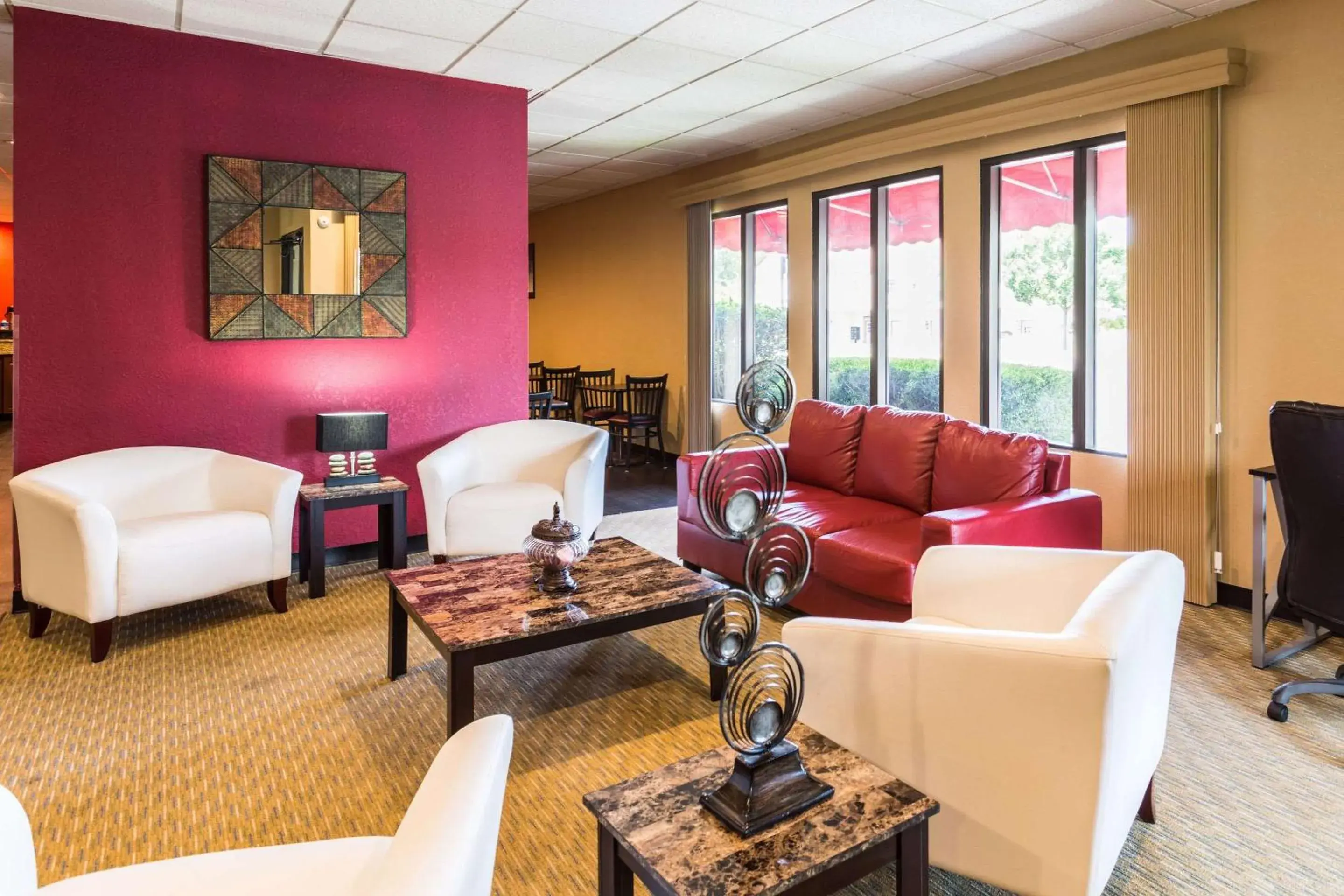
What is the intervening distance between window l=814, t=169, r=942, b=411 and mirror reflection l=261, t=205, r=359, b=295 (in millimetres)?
3486

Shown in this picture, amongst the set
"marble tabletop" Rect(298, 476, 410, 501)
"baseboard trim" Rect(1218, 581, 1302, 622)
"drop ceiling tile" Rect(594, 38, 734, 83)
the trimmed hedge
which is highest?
"drop ceiling tile" Rect(594, 38, 734, 83)

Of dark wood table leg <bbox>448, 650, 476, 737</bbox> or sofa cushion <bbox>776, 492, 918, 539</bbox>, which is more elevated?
sofa cushion <bbox>776, 492, 918, 539</bbox>

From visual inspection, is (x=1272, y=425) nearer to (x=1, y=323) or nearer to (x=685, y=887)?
(x=685, y=887)

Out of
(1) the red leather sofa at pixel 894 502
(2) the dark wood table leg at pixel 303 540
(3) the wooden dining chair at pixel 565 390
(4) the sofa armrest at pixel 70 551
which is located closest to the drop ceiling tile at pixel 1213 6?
(1) the red leather sofa at pixel 894 502

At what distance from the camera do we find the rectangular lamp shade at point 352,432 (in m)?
4.50

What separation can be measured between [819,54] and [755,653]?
4.04 metres

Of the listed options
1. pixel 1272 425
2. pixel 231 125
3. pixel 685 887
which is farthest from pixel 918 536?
pixel 231 125

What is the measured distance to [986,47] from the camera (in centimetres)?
450

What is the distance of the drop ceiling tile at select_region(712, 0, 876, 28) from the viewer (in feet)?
12.8

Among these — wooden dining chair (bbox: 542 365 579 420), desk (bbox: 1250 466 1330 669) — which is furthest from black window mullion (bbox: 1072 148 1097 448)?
wooden dining chair (bbox: 542 365 579 420)

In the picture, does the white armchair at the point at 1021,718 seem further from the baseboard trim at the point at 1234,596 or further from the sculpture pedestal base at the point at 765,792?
the baseboard trim at the point at 1234,596

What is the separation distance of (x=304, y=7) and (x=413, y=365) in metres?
Result: 1.90

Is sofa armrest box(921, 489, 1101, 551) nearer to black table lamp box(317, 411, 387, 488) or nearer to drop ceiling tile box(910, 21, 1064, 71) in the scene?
drop ceiling tile box(910, 21, 1064, 71)

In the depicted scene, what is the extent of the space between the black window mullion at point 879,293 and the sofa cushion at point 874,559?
2.58 meters
